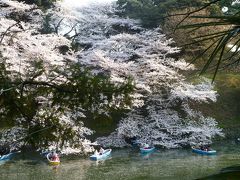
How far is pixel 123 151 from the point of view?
1833cm

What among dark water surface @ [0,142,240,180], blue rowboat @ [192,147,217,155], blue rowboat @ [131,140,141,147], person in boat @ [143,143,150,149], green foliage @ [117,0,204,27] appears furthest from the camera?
green foliage @ [117,0,204,27]

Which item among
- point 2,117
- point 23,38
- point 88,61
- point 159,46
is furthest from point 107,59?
point 2,117

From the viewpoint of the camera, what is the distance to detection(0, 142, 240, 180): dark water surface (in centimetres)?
1282

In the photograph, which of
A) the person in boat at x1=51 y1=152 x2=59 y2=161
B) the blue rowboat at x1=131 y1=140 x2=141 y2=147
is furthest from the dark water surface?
the blue rowboat at x1=131 y1=140 x2=141 y2=147

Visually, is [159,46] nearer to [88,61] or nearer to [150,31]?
[150,31]

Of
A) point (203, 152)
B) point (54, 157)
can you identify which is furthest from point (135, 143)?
point (54, 157)

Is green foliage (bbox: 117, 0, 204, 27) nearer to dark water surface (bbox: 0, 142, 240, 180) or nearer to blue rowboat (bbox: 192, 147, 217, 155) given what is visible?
blue rowboat (bbox: 192, 147, 217, 155)

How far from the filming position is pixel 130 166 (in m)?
14.6

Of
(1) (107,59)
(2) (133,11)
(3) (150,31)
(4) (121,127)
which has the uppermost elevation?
(2) (133,11)

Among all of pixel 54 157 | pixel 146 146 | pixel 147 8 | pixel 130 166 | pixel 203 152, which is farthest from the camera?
pixel 147 8

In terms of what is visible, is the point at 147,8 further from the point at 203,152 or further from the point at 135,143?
Result: the point at 203,152

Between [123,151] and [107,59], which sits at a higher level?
[107,59]

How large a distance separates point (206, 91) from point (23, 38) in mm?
9592

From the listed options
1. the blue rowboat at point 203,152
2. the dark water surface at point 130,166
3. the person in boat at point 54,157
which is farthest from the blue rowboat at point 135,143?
the person in boat at point 54,157
